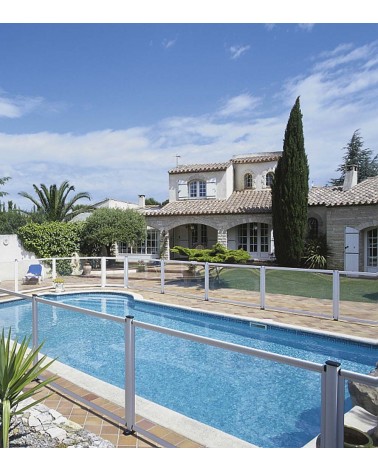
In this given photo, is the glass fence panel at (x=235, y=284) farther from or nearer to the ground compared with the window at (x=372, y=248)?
nearer to the ground

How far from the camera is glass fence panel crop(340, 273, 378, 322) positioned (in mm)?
9172

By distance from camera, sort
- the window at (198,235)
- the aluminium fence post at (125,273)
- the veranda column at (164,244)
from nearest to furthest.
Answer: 1. the aluminium fence post at (125,273)
2. the veranda column at (164,244)
3. the window at (198,235)

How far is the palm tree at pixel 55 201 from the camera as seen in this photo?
2423 centimetres

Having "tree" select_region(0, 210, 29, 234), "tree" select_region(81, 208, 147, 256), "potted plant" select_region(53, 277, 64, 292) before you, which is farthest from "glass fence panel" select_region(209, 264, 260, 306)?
"tree" select_region(0, 210, 29, 234)

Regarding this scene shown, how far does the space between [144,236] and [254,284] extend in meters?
12.0

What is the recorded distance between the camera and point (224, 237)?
21828mm

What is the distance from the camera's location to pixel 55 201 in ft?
79.3

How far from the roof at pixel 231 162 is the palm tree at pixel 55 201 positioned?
677cm

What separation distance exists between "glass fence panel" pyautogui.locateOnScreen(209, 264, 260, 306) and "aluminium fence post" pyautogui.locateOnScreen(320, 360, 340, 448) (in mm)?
7682

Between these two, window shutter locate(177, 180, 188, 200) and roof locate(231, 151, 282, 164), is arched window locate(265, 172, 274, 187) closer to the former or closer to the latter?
roof locate(231, 151, 282, 164)

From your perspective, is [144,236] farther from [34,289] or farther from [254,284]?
[254,284]

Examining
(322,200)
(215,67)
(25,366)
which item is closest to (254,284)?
(215,67)

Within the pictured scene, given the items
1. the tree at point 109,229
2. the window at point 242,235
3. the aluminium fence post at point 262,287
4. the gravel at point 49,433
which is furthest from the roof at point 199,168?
the gravel at point 49,433

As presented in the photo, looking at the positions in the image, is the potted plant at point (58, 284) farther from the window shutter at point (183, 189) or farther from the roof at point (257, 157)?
the roof at point (257, 157)
